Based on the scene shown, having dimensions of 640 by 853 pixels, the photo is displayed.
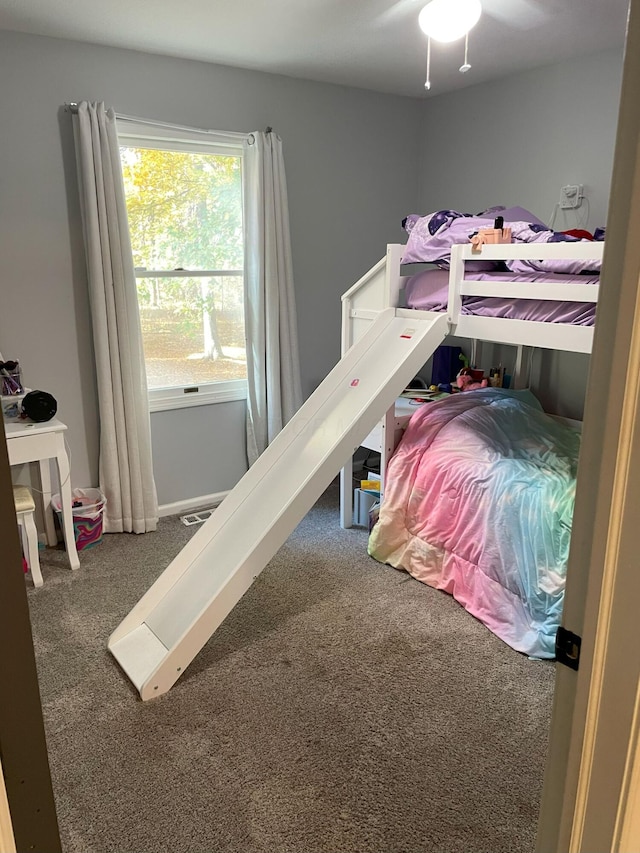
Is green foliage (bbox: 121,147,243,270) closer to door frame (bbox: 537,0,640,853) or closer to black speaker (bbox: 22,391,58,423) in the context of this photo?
black speaker (bbox: 22,391,58,423)

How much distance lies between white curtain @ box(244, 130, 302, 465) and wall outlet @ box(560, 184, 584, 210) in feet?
5.03

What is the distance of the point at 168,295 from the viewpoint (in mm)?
3588

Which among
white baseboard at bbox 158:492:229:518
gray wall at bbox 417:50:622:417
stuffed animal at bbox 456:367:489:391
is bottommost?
white baseboard at bbox 158:492:229:518

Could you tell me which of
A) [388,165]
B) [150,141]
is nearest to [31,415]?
[150,141]

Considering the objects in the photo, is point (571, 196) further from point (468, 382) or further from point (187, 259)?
point (187, 259)

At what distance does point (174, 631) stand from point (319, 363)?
7.35 feet

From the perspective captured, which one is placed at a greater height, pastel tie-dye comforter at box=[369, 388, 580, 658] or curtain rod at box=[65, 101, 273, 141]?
curtain rod at box=[65, 101, 273, 141]

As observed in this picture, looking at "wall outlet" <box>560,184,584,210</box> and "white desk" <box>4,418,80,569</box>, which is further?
"wall outlet" <box>560,184,584,210</box>

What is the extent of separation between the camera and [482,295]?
262 centimetres

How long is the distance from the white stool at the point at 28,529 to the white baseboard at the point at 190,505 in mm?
888

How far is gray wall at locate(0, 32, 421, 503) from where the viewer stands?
3.03 meters

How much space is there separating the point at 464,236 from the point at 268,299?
133cm

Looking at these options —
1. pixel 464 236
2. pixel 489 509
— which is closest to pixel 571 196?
pixel 464 236

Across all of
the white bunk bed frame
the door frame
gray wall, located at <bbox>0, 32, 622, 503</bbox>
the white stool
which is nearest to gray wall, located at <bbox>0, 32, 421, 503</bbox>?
gray wall, located at <bbox>0, 32, 622, 503</bbox>
